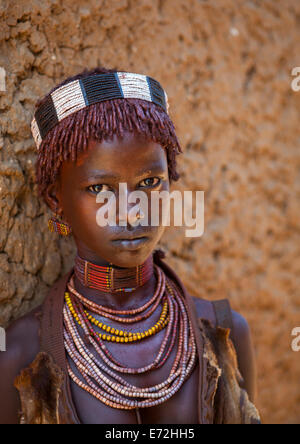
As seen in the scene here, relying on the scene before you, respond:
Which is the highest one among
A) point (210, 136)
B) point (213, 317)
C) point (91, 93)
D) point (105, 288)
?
point (210, 136)

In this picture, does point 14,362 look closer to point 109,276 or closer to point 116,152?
point 109,276

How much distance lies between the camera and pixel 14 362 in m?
1.80

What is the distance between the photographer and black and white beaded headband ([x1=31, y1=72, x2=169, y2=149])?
1717mm

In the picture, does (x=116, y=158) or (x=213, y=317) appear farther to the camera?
(x=213, y=317)

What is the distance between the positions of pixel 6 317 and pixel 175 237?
0.99 meters

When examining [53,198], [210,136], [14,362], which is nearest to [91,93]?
[53,198]

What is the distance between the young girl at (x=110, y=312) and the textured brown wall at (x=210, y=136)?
263 mm

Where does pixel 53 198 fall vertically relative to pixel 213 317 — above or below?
above

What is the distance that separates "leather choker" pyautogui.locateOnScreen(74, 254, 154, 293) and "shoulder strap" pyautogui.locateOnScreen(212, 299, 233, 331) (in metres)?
0.36

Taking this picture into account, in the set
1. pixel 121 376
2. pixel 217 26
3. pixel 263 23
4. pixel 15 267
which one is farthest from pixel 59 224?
pixel 263 23

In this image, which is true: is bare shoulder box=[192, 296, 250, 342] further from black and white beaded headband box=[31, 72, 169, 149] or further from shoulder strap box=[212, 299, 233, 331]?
black and white beaded headband box=[31, 72, 169, 149]

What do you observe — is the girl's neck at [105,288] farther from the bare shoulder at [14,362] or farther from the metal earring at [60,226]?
the bare shoulder at [14,362]

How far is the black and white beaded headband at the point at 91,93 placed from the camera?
67.6 inches

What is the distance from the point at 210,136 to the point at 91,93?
1.24 m
